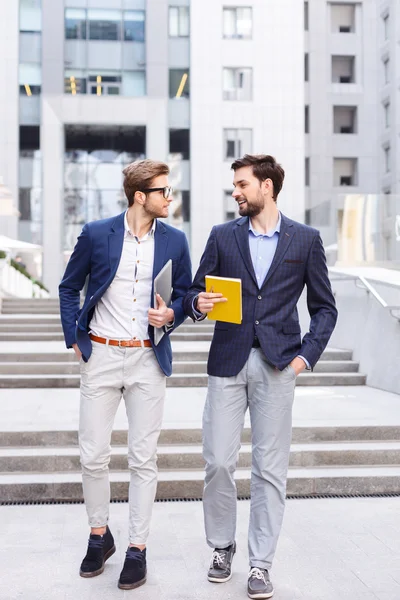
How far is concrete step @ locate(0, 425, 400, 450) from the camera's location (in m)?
6.68

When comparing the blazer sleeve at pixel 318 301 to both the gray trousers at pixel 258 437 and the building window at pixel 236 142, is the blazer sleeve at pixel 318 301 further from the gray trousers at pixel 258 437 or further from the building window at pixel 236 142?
the building window at pixel 236 142

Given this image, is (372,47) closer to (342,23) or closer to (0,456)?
(342,23)

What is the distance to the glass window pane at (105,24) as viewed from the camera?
34.6 metres

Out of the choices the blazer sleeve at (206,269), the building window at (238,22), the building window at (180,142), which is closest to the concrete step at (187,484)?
the blazer sleeve at (206,269)

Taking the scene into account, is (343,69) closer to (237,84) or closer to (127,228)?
(237,84)

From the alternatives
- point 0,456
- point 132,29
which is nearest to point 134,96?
point 132,29

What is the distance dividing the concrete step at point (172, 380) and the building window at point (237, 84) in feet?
88.8

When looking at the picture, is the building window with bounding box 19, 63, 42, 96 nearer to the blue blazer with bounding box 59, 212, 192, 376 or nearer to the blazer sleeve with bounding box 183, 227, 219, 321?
the blue blazer with bounding box 59, 212, 192, 376

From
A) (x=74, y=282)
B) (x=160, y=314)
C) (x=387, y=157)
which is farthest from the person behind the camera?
(x=387, y=157)

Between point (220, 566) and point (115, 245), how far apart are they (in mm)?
1762

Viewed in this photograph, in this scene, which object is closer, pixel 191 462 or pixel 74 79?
pixel 191 462

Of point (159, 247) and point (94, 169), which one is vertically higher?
point (94, 169)

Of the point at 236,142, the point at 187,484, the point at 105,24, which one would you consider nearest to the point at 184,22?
the point at 105,24

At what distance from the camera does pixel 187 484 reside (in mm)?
5953
